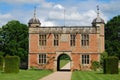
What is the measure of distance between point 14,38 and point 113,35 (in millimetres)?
22897

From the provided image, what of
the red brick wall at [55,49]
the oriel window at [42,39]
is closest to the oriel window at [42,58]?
the red brick wall at [55,49]

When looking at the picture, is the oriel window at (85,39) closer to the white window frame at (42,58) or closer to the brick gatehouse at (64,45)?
the brick gatehouse at (64,45)

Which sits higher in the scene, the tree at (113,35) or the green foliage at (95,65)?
the tree at (113,35)

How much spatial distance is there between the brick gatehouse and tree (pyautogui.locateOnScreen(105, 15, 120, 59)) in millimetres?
24805

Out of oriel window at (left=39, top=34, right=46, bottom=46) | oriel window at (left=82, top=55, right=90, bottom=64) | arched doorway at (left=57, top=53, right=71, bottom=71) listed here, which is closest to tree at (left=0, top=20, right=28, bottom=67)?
arched doorway at (left=57, top=53, right=71, bottom=71)

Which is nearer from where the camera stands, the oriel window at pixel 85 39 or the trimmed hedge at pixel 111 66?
the trimmed hedge at pixel 111 66

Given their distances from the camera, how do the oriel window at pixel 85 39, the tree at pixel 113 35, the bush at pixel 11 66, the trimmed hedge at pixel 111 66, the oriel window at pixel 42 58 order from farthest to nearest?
the tree at pixel 113 35
the oriel window at pixel 42 58
the oriel window at pixel 85 39
the trimmed hedge at pixel 111 66
the bush at pixel 11 66

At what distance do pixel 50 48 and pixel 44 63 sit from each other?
211cm

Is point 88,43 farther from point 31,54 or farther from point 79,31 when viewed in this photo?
point 31,54

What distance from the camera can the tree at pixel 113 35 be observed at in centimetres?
6745

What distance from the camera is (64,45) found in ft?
140

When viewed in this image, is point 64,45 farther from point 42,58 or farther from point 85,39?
point 42,58

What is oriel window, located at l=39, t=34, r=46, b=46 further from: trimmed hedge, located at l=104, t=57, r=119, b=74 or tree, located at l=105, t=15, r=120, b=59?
tree, located at l=105, t=15, r=120, b=59

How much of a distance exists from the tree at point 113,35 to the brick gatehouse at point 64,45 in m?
24.8
